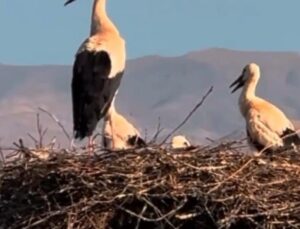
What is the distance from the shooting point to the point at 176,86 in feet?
570

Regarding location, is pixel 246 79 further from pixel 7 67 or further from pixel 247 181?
pixel 7 67

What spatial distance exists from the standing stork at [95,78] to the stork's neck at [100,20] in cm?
17

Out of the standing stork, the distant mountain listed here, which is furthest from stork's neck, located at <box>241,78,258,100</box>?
the distant mountain

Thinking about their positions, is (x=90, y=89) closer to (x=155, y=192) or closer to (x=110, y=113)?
(x=110, y=113)

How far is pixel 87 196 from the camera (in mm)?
8891

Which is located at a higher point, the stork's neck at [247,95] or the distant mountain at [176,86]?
the stork's neck at [247,95]

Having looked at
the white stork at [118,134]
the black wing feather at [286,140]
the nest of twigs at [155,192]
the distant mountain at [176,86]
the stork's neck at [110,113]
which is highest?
the nest of twigs at [155,192]

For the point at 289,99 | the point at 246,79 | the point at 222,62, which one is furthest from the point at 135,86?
the point at 246,79

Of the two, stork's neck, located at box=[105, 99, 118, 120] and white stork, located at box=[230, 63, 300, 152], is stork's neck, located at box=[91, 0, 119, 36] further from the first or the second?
white stork, located at box=[230, 63, 300, 152]

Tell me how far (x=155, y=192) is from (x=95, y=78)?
10.3 feet

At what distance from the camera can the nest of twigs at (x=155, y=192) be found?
8750mm

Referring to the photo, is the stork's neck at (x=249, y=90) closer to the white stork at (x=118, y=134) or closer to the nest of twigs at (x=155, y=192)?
the white stork at (x=118, y=134)

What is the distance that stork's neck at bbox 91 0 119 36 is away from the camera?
12.4 m

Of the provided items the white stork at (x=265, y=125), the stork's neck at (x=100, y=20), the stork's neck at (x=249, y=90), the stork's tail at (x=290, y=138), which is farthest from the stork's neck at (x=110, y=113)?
the stork's tail at (x=290, y=138)
